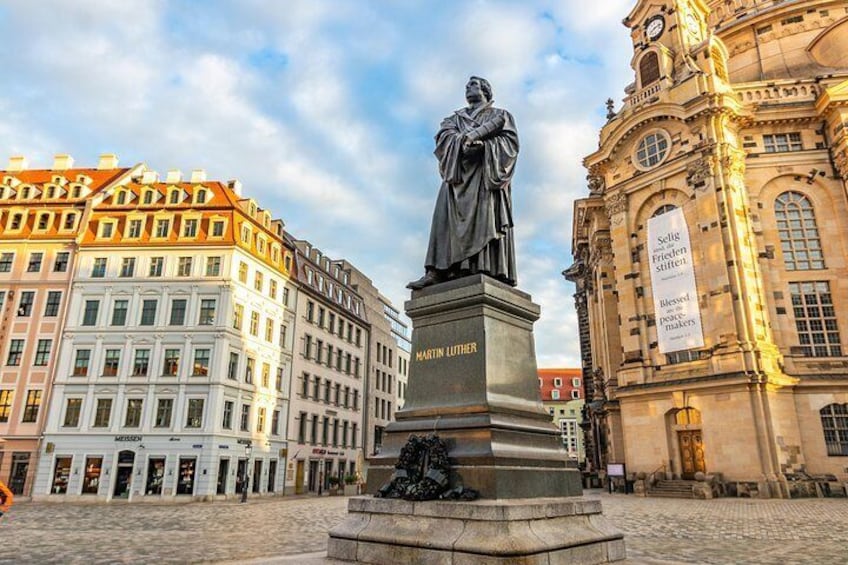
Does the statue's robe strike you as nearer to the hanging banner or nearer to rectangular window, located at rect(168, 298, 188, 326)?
the hanging banner

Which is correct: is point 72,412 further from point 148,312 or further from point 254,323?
point 254,323

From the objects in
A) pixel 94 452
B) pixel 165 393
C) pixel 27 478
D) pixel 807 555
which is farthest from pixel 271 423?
pixel 807 555

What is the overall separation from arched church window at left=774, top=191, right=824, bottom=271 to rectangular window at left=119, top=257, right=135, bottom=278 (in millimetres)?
39791

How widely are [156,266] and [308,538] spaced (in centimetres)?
3035

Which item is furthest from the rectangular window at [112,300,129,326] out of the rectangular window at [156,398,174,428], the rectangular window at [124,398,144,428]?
the rectangular window at [156,398,174,428]

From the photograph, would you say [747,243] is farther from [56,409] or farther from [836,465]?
[56,409]

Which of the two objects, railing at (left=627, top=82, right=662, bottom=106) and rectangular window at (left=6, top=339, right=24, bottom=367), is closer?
rectangular window at (left=6, top=339, right=24, bottom=367)

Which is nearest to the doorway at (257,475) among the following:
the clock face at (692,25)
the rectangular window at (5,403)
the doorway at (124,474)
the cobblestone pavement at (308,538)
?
the doorway at (124,474)

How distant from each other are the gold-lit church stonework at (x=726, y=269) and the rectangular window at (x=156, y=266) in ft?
96.8

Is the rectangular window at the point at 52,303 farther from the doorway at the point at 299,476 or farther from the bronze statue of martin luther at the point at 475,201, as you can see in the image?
the bronze statue of martin luther at the point at 475,201

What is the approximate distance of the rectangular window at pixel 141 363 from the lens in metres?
36.2

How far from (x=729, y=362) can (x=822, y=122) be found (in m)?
16.2

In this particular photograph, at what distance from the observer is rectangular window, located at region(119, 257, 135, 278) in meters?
38.2

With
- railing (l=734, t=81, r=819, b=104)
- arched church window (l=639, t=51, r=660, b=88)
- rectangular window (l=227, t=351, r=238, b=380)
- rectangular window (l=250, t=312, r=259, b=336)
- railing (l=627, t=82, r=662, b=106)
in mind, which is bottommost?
rectangular window (l=227, t=351, r=238, b=380)
